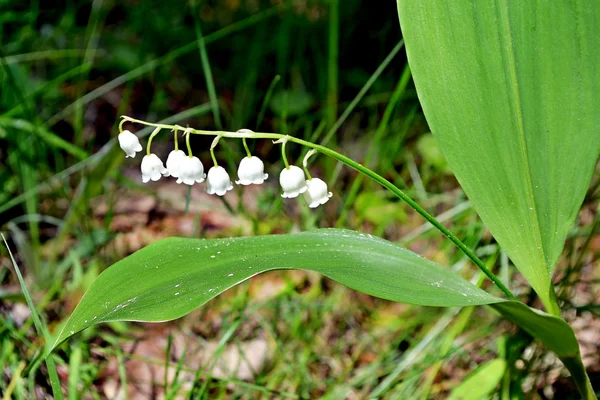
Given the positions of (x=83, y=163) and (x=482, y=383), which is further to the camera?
(x=83, y=163)

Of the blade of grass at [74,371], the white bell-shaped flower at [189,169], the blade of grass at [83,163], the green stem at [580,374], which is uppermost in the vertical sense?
the white bell-shaped flower at [189,169]

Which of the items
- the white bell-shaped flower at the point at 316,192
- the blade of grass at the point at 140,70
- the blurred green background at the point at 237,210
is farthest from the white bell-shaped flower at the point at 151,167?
the blade of grass at the point at 140,70

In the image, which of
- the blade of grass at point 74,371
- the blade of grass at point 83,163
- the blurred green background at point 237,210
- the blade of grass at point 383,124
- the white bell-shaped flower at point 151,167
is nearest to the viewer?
the white bell-shaped flower at point 151,167

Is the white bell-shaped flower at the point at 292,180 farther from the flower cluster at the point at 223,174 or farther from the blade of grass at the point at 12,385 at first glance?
the blade of grass at the point at 12,385

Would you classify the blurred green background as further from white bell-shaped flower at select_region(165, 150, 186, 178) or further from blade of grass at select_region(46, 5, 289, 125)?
white bell-shaped flower at select_region(165, 150, 186, 178)

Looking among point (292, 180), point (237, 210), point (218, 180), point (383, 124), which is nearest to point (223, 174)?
point (218, 180)

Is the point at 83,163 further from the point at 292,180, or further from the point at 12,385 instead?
the point at 292,180

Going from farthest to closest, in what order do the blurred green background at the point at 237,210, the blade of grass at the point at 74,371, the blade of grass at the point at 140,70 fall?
the blade of grass at the point at 140,70, the blurred green background at the point at 237,210, the blade of grass at the point at 74,371

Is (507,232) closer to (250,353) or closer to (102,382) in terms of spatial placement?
(250,353)
